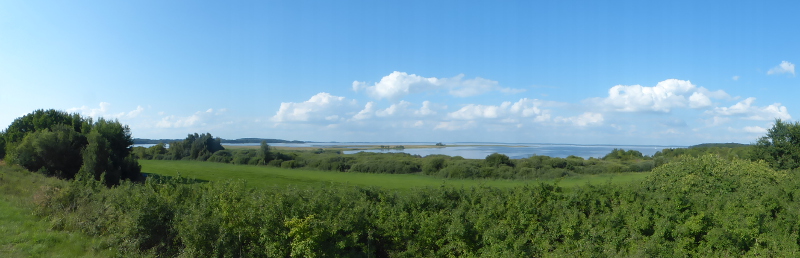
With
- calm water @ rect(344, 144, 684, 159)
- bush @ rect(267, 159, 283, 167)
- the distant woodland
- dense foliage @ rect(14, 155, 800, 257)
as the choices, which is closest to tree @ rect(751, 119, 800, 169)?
the distant woodland

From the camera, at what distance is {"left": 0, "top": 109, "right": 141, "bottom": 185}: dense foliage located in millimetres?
24880

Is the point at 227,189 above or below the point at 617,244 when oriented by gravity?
above

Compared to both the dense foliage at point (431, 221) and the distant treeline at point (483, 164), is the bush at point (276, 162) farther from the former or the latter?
the dense foliage at point (431, 221)

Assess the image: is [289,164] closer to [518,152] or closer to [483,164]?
[483,164]

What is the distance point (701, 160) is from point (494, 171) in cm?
1613

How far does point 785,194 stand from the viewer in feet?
40.8

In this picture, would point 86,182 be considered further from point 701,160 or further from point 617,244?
point 701,160

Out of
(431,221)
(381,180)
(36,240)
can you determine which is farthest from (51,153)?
(431,221)

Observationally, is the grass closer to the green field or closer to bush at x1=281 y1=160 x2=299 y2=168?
the green field

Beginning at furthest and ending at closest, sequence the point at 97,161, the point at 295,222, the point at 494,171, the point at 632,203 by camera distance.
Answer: the point at 494,171 → the point at 97,161 → the point at 632,203 → the point at 295,222

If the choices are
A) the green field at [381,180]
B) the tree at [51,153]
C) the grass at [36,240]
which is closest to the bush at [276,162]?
the green field at [381,180]

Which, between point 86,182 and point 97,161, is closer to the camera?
point 86,182

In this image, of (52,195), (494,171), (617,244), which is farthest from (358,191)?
(494,171)

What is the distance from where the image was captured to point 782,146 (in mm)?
23641
